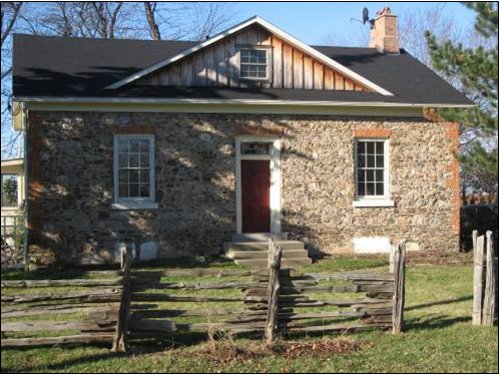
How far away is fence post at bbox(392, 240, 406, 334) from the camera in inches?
334

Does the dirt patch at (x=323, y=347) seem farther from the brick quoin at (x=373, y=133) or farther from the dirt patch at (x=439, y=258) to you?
the brick quoin at (x=373, y=133)

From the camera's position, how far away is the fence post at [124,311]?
7422mm

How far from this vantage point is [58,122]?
1529 cm

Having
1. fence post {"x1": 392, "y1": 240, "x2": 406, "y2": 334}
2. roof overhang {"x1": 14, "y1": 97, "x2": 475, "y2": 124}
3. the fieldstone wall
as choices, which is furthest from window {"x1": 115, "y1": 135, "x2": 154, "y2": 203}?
fence post {"x1": 392, "y1": 240, "x2": 406, "y2": 334}

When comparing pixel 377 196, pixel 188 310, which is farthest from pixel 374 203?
pixel 188 310

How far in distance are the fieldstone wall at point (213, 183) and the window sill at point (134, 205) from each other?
11 centimetres

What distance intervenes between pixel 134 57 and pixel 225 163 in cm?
443

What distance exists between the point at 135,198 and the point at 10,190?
447 inches

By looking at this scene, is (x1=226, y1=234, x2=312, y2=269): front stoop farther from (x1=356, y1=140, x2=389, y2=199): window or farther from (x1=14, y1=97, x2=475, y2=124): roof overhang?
(x1=14, y1=97, x2=475, y2=124): roof overhang

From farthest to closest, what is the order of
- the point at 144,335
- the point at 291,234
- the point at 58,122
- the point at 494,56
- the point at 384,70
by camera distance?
1. the point at 384,70
2. the point at 291,234
3. the point at 58,122
4. the point at 494,56
5. the point at 144,335

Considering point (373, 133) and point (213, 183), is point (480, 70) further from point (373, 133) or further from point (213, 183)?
point (213, 183)

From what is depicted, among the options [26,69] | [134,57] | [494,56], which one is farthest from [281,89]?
[26,69]

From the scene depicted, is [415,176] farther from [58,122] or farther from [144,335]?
[144,335]

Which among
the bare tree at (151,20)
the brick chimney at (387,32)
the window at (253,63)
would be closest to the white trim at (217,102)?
the window at (253,63)
